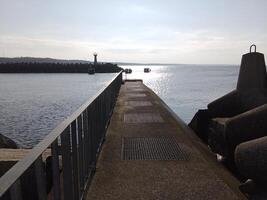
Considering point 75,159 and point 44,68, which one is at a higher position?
point 75,159

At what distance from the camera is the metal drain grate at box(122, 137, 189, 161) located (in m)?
6.57

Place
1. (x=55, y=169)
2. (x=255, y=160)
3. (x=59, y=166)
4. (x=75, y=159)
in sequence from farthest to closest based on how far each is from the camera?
1. (x=255, y=160)
2. (x=75, y=159)
3. (x=59, y=166)
4. (x=55, y=169)

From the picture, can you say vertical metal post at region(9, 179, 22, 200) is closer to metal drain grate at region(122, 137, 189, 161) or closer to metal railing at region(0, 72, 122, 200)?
metal railing at region(0, 72, 122, 200)

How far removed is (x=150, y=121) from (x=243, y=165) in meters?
5.26

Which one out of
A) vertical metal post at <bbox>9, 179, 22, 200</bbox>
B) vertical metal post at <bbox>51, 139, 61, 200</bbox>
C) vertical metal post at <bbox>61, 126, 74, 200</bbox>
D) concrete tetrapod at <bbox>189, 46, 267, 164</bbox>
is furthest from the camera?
concrete tetrapod at <bbox>189, 46, 267, 164</bbox>

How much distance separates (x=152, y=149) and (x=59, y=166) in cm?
403

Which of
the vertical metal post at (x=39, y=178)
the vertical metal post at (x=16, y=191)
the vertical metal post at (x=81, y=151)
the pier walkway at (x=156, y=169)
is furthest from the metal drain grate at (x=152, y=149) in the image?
the vertical metal post at (x=16, y=191)

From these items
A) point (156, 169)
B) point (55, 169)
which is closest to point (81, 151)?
point (55, 169)

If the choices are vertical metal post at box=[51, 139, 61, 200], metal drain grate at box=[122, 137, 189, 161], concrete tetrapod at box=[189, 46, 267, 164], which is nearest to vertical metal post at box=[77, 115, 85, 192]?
vertical metal post at box=[51, 139, 61, 200]

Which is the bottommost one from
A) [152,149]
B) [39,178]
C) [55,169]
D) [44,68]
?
[44,68]

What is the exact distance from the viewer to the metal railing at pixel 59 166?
6.70 ft

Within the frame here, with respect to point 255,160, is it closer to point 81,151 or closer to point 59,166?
point 81,151

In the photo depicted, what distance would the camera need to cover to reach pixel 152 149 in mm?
7191

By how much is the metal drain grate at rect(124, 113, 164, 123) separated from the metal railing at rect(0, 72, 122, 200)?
4.95 metres
